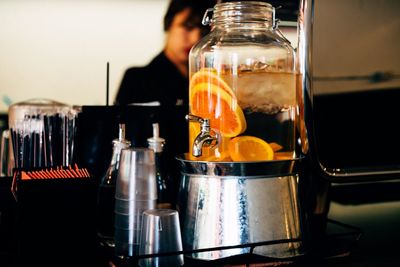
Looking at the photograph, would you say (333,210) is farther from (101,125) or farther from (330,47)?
(101,125)

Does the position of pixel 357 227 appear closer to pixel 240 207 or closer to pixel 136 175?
pixel 240 207

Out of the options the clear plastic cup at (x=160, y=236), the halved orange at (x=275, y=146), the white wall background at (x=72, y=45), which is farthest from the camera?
the white wall background at (x=72, y=45)

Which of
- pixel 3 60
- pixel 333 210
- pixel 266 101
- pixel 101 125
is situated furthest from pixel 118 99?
pixel 333 210

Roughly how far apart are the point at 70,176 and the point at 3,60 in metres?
0.39

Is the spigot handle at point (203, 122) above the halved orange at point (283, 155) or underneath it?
above

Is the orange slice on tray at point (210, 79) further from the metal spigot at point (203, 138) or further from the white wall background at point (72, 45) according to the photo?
the white wall background at point (72, 45)

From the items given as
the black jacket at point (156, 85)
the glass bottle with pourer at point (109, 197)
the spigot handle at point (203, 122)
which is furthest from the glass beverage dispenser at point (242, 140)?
the black jacket at point (156, 85)

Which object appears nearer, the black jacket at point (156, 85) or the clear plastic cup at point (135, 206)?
the clear plastic cup at point (135, 206)

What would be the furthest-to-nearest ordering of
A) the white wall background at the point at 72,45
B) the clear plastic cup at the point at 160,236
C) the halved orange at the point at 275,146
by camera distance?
the white wall background at the point at 72,45 < the halved orange at the point at 275,146 < the clear plastic cup at the point at 160,236

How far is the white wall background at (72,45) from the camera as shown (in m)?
1.05

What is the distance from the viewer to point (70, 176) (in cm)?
78

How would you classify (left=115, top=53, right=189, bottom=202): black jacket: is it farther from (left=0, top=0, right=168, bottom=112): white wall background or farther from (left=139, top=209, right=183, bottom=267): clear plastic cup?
(left=139, top=209, right=183, bottom=267): clear plastic cup

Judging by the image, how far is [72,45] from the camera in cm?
108

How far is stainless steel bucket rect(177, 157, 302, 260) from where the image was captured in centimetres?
75
